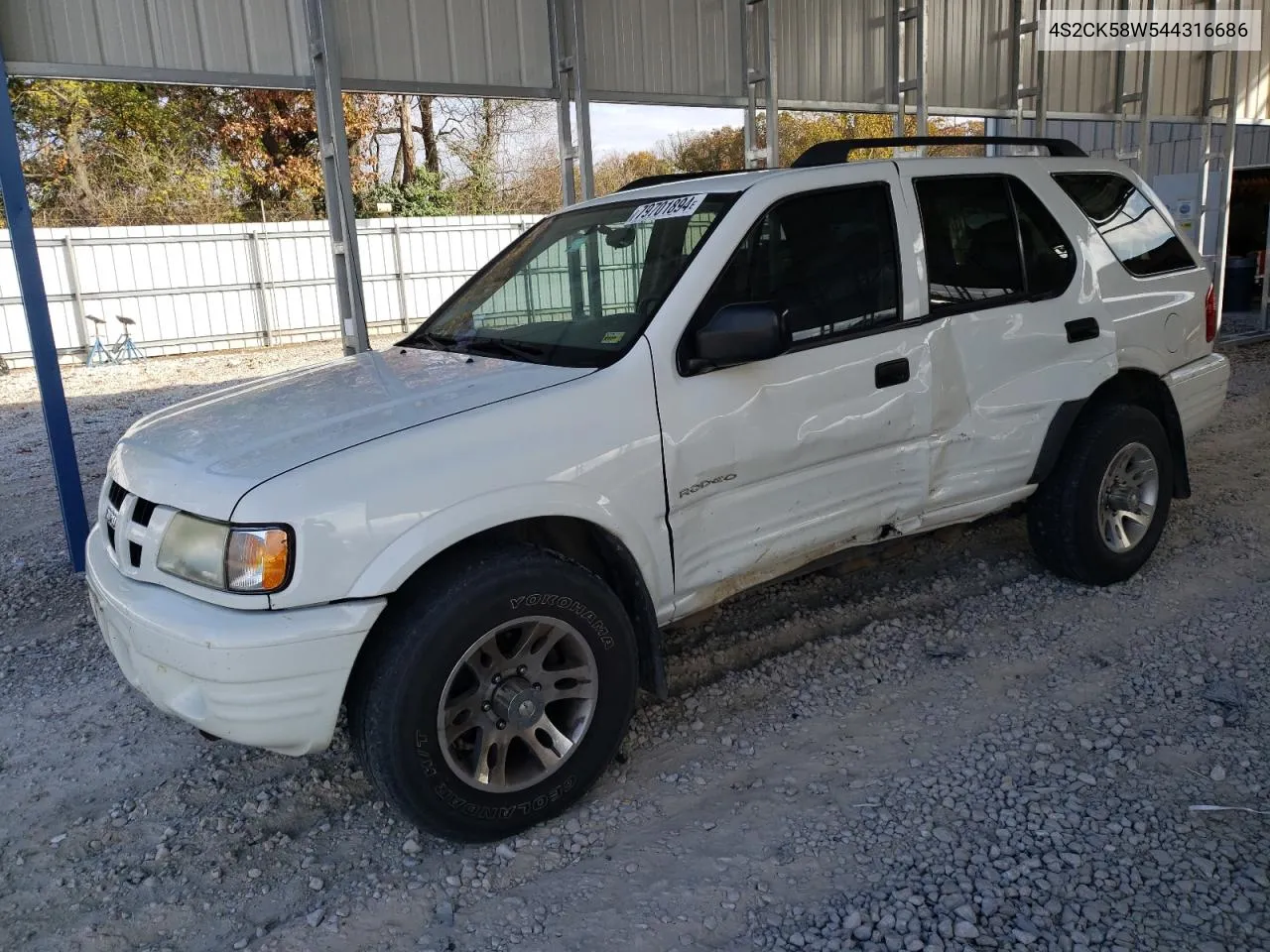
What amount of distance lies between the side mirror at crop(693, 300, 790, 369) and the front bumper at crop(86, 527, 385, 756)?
1305mm

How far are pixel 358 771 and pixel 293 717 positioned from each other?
879 mm

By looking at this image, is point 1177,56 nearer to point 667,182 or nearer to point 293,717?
point 667,182

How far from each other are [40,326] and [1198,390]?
601 centimetres

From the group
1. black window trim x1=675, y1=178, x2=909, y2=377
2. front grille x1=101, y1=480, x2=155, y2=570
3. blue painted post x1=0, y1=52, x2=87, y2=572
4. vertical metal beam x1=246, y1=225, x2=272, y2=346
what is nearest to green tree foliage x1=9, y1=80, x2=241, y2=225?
vertical metal beam x1=246, y1=225, x2=272, y2=346

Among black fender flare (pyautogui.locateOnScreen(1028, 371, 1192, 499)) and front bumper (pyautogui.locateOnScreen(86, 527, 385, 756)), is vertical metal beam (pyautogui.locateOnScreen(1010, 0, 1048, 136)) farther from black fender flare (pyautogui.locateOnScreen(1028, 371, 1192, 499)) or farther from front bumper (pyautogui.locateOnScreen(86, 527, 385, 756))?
front bumper (pyautogui.locateOnScreen(86, 527, 385, 756))

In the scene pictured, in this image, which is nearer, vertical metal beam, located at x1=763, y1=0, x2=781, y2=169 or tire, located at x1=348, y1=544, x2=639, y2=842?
tire, located at x1=348, y1=544, x2=639, y2=842

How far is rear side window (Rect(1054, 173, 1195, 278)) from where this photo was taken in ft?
15.2

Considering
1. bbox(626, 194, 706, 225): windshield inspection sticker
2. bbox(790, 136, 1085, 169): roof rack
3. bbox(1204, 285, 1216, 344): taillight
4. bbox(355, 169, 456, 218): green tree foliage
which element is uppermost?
bbox(355, 169, 456, 218): green tree foliage

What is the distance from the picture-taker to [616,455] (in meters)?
3.14

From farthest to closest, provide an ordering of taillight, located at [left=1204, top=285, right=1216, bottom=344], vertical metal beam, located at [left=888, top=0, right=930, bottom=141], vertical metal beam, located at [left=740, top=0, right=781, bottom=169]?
vertical metal beam, located at [left=888, top=0, right=930, bottom=141] < vertical metal beam, located at [left=740, top=0, right=781, bottom=169] < taillight, located at [left=1204, top=285, right=1216, bottom=344]

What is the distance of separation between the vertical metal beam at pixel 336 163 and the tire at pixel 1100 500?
4.34 metres

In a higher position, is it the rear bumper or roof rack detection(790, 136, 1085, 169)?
roof rack detection(790, 136, 1085, 169)

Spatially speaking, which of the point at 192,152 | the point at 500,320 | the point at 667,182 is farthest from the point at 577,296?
the point at 192,152

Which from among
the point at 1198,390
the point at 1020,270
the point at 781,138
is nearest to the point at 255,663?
the point at 1020,270
